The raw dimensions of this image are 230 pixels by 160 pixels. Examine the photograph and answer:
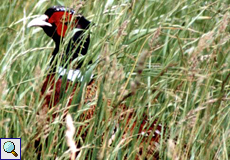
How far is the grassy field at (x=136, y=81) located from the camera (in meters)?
1.69

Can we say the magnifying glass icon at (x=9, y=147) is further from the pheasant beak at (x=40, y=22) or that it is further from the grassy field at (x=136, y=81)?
the pheasant beak at (x=40, y=22)

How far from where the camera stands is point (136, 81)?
1286mm

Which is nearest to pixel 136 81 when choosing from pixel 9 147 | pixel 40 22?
pixel 9 147

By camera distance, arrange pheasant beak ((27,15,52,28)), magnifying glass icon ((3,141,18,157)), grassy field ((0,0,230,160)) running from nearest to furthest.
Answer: grassy field ((0,0,230,160))
magnifying glass icon ((3,141,18,157))
pheasant beak ((27,15,52,28))

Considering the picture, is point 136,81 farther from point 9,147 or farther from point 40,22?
point 40,22

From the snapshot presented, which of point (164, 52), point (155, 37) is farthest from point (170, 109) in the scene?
point (155, 37)

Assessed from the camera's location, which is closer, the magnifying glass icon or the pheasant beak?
the magnifying glass icon

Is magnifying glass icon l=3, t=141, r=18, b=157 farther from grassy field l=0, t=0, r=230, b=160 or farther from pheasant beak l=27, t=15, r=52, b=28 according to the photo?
pheasant beak l=27, t=15, r=52, b=28

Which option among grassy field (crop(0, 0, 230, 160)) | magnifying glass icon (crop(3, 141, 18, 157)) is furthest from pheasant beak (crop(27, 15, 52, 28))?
magnifying glass icon (crop(3, 141, 18, 157))

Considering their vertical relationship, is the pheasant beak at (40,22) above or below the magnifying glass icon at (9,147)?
above

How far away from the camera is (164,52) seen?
2.99m

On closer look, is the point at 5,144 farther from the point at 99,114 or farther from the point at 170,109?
the point at 170,109

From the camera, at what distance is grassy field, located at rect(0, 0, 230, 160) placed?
169 cm

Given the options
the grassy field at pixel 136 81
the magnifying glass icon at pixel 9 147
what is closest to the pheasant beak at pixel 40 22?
the grassy field at pixel 136 81
